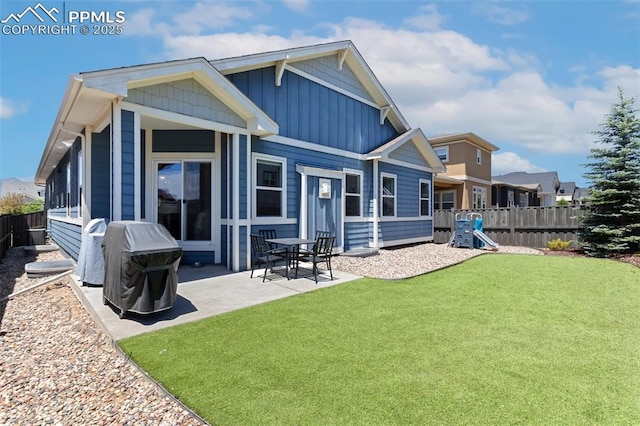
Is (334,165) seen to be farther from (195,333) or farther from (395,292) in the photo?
(195,333)

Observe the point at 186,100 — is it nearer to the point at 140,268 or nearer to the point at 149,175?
the point at 149,175

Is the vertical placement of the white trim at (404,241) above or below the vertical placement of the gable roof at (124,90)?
below

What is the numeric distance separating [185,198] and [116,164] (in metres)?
2.42

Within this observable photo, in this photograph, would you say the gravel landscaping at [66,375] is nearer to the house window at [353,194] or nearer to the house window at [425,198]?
the house window at [353,194]

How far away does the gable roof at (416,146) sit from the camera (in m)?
10.5

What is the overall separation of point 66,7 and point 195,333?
767 cm

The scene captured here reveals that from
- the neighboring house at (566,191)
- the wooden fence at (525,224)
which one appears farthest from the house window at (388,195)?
the neighboring house at (566,191)

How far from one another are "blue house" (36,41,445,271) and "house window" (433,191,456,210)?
12.0 metres

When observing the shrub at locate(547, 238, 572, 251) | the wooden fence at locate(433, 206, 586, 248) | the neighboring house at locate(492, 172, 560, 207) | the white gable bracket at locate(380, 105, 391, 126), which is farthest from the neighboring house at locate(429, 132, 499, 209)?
the neighboring house at locate(492, 172, 560, 207)

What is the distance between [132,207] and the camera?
5.18 meters

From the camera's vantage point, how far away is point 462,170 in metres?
20.7

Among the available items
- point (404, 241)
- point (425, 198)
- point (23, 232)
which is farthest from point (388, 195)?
point (23, 232)

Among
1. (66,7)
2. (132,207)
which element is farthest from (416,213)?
(66,7)

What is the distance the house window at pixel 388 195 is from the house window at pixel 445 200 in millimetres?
11572
